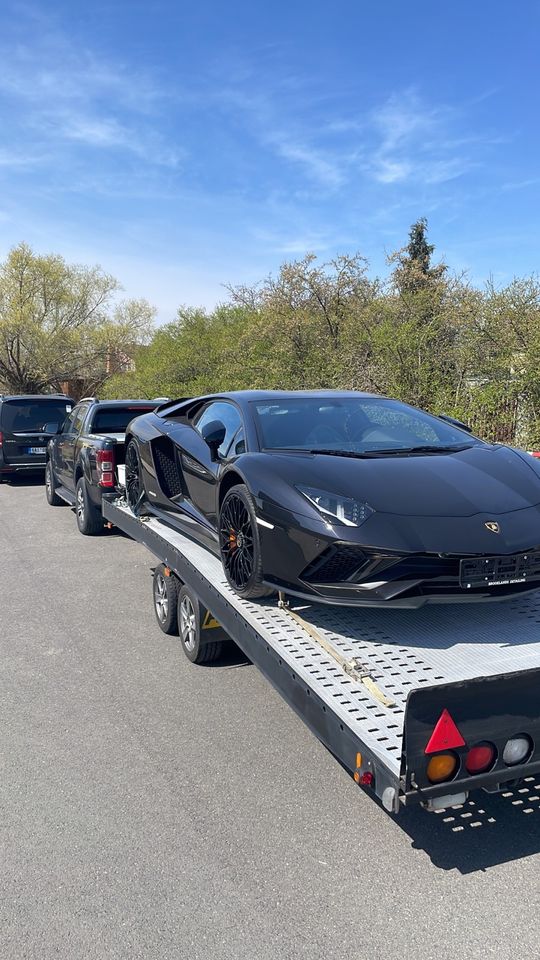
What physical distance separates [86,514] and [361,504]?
6139mm

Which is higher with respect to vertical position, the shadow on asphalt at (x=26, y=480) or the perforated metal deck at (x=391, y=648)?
the perforated metal deck at (x=391, y=648)

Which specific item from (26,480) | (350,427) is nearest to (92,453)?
(350,427)

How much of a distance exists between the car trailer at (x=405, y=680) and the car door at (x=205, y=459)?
429mm

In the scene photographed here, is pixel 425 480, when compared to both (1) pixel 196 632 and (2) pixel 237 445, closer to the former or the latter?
(2) pixel 237 445

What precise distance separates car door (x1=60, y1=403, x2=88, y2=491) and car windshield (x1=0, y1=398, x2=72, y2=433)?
3145 millimetres

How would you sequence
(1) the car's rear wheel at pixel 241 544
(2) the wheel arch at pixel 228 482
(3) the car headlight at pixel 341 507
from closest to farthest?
1. (3) the car headlight at pixel 341 507
2. (1) the car's rear wheel at pixel 241 544
3. (2) the wheel arch at pixel 228 482

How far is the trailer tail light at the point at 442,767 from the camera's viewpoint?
2193 mm

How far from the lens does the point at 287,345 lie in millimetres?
16047

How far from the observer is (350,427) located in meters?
4.10

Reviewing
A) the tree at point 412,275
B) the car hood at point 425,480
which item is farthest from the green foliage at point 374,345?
the car hood at point 425,480

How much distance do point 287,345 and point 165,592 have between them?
11.8m

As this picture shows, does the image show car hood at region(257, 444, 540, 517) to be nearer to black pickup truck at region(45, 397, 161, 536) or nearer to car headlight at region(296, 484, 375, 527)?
car headlight at region(296, 484, 375, 527)

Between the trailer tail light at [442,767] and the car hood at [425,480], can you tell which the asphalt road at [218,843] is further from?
the car hood at [425,480]

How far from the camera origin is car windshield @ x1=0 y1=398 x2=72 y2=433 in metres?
12.7
